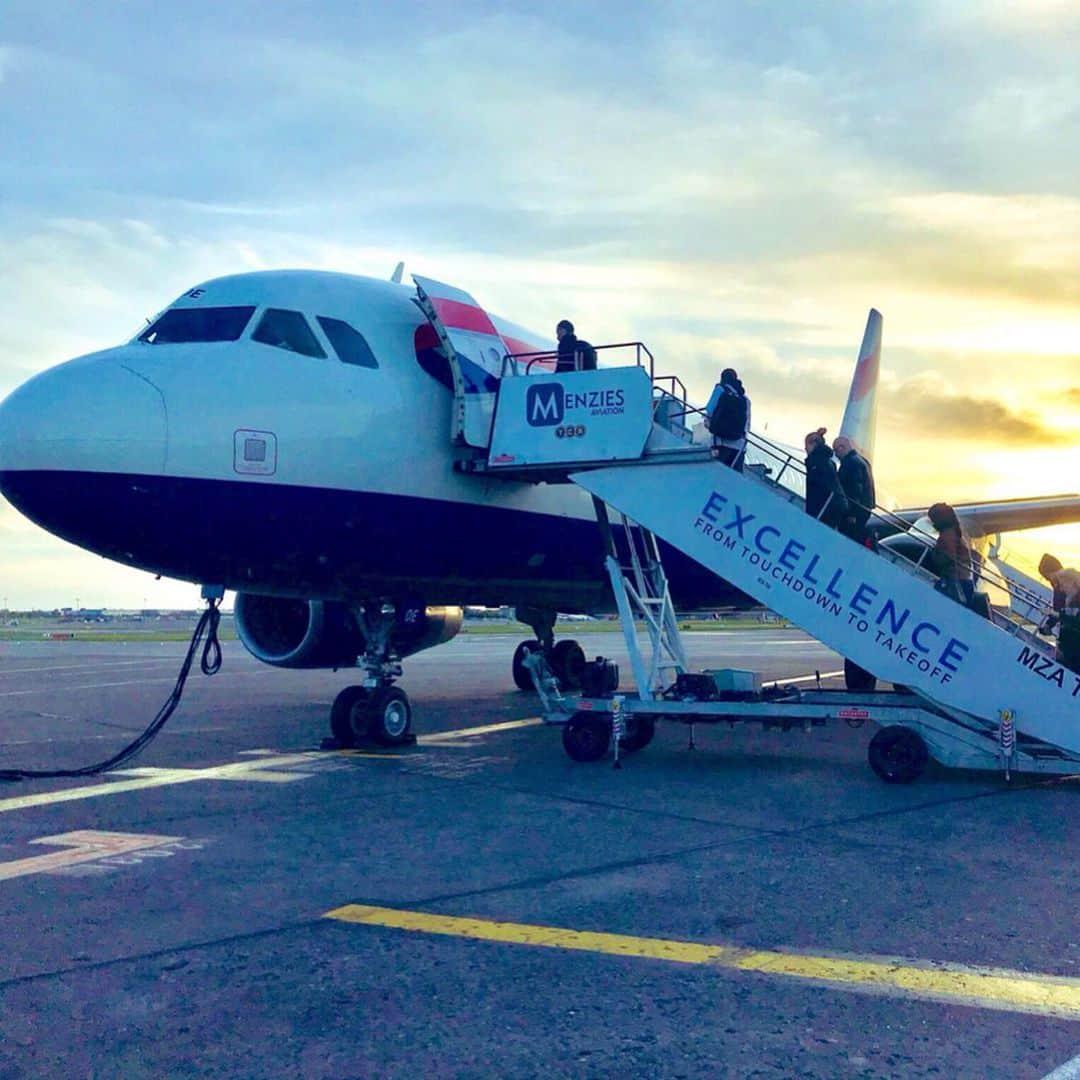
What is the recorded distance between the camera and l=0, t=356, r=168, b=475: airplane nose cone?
30.0 ft

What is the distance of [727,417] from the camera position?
36.3 feet

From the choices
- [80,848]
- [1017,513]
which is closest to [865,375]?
[1017,513]

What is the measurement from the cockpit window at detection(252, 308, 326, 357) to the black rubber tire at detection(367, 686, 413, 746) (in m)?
3.74

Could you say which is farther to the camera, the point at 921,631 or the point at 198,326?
the point at 198,326

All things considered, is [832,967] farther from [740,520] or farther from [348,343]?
[348,343]

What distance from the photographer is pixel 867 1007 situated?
4.51m

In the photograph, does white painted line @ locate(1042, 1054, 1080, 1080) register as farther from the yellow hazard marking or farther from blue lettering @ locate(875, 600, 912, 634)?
blue lettering @ locate(875, 600, 912, 634)

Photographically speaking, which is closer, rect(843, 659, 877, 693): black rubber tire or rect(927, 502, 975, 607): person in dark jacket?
rect(927, 502, 975, 607): person in dark jacket

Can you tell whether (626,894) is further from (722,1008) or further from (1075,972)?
(1075,972)

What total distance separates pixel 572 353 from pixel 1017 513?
9.87m

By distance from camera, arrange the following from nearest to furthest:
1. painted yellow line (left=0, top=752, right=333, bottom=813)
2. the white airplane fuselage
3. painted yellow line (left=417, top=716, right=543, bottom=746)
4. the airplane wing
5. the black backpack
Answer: the white airplane fuselage, painted yellow line (left=0, top=752, right=333, bottom=813), the black backpack, painted yellow line (left=417, top=716, right=543, bottom=746), the airplane wing

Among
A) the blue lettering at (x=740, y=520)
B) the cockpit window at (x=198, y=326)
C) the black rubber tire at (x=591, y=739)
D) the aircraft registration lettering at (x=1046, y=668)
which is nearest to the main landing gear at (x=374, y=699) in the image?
the black rubber tire at (x=591, y=739)

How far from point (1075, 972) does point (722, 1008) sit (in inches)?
62.8

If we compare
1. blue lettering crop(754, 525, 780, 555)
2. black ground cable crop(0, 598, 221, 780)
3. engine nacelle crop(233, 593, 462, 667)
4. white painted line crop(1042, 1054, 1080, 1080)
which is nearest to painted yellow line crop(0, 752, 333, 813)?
black ground cable crop(0, 598, 221, 780)
